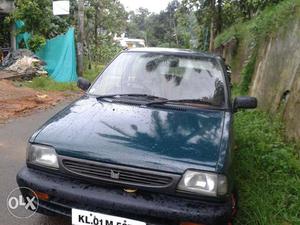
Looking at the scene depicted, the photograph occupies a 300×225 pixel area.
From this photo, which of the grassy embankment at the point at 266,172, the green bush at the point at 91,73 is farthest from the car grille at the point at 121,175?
the green bush at the point at 91,73

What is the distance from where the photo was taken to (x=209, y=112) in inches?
151

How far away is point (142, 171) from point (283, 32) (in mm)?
5681

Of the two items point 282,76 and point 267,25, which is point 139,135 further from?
point 267,25

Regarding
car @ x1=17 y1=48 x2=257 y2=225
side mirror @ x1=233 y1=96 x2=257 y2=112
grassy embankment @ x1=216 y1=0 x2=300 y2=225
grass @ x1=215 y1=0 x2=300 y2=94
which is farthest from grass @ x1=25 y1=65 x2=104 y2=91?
car @ x1=17 y1=48 x2=257 y2=225

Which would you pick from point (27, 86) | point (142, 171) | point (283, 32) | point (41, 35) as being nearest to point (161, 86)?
point (142, 171)

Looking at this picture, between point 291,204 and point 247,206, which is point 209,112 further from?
point 291,204

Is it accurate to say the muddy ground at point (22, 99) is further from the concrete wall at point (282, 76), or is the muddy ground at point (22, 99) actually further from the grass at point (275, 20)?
the grass at point (275, 20)

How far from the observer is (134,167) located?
9.43ft

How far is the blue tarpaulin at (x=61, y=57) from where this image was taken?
14070mm

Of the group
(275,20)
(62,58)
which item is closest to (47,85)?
(62,58)

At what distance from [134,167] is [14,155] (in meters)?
3.16

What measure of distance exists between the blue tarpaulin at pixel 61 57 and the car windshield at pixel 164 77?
9.57 meters

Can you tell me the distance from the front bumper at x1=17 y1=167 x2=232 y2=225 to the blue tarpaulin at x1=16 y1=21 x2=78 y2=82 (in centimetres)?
1110

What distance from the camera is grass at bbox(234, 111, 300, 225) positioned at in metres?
3.72
